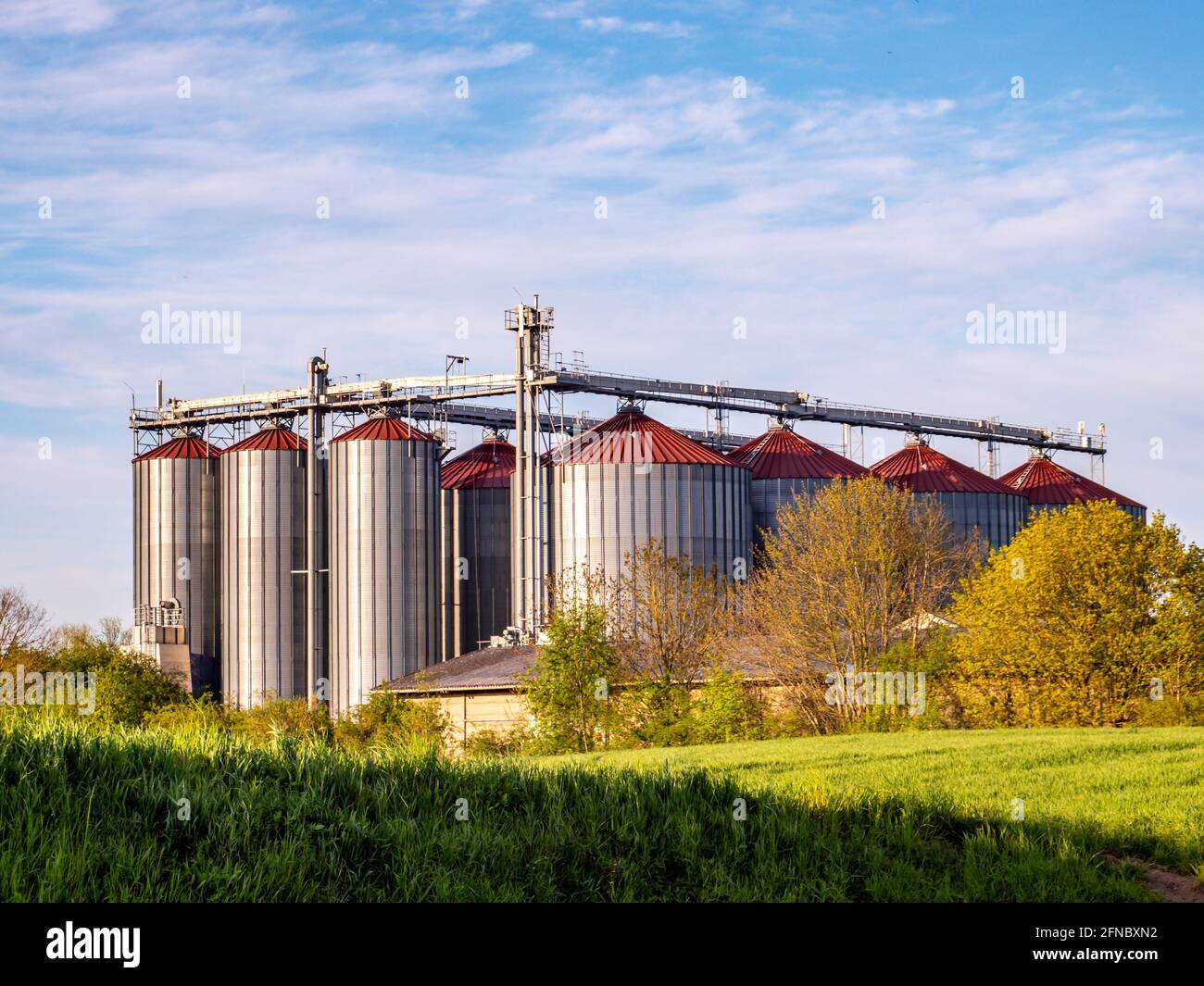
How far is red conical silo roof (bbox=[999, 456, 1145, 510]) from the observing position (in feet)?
340

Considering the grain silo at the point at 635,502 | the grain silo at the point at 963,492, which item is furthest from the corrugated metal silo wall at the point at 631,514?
the grain silo at the point at 963,492

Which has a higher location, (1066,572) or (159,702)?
(1066,572)

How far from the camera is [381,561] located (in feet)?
271

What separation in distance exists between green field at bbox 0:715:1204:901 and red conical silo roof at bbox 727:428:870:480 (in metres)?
62.9

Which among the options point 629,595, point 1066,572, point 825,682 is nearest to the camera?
point 1066,572

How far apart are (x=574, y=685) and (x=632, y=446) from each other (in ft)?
85.3

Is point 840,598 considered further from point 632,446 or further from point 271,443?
point 271,443

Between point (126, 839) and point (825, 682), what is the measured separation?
39240mm

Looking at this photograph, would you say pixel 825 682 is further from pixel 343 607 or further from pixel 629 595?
pixel 343 607

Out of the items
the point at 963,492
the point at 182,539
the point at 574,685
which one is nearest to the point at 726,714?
the point at 574,685

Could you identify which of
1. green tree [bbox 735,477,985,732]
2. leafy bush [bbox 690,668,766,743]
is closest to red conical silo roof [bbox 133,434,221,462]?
green tree [bbox 735,477,985,732]
